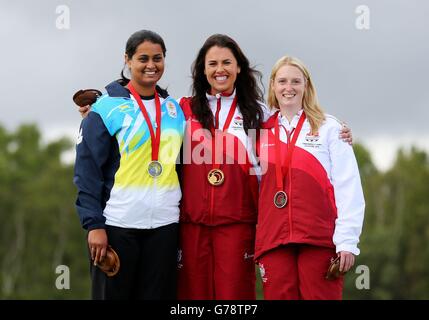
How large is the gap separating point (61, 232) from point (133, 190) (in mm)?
30409

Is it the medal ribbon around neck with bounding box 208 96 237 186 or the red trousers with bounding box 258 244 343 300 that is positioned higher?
the medal ribbon around neck with bounding box 208 96 237 186

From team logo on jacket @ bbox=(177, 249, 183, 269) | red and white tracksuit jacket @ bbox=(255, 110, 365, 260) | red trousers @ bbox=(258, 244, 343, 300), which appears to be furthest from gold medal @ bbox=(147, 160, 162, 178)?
red trousers @ bbox=(258, 244, 343, 300)

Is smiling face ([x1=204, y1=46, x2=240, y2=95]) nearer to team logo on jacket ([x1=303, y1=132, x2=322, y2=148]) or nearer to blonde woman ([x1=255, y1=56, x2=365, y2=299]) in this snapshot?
blonde woman ([x1=255, y1=56, x2=365, y2=299])

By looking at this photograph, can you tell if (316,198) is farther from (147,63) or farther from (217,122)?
(147,63)

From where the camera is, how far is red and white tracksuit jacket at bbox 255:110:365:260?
643cm

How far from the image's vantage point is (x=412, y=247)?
4072 centimetres

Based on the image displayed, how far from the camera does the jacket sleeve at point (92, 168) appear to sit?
21.3 feet

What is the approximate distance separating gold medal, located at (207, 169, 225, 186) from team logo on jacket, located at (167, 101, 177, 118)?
52cm

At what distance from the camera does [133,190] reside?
654 centimetres


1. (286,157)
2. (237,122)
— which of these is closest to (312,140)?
(286,157)

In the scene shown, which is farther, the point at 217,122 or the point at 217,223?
the point at 217,122

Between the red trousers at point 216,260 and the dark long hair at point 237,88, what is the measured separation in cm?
80
